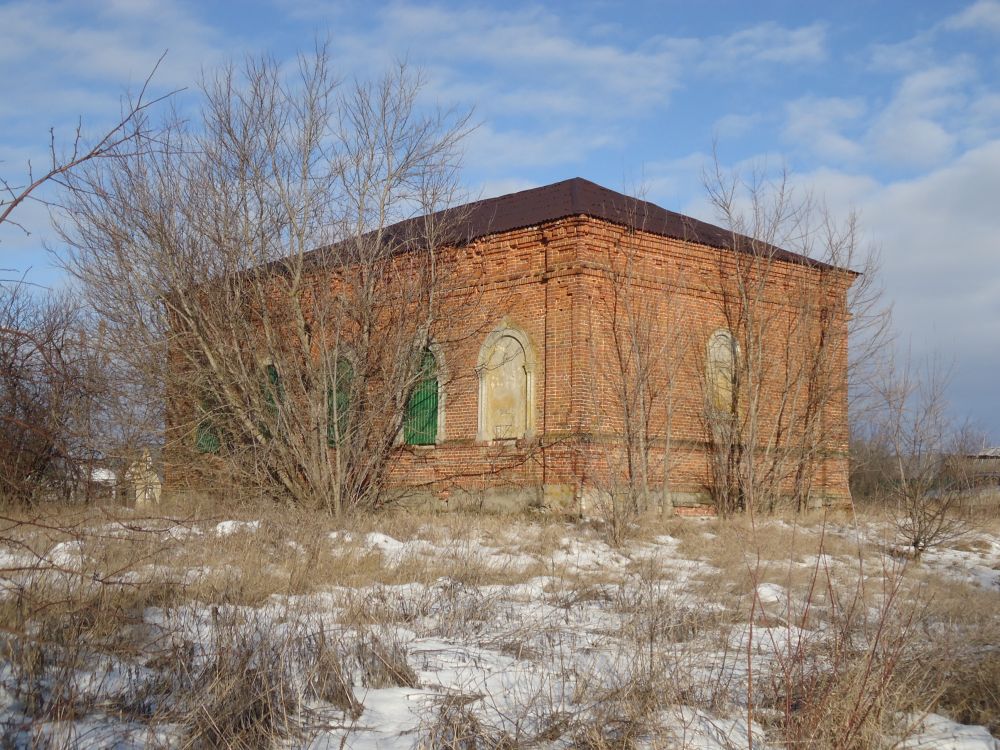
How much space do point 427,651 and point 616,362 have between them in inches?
393

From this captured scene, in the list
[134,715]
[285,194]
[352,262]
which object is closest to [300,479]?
[352,262]

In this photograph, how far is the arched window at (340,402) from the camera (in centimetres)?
1325

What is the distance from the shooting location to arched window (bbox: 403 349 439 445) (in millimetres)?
16078

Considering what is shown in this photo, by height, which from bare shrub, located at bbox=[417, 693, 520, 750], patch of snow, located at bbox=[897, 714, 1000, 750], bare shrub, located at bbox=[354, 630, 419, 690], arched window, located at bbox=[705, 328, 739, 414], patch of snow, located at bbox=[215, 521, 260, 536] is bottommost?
patch of snow, located at bbox=[897, 714, 1000, 750]

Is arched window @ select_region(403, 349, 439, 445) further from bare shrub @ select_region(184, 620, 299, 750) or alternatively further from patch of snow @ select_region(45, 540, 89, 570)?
bare shrub @ select_region(184, 620, 299, 750)

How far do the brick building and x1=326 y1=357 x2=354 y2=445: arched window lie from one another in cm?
185

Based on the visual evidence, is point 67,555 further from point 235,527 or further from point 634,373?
point 634,373

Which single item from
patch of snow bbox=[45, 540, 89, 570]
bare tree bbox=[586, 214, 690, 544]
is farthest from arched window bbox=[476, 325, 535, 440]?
patch of snow bbox=[45, 540, 89, 570]

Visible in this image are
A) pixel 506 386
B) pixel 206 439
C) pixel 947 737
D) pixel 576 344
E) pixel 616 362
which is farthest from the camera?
pixel 206 439

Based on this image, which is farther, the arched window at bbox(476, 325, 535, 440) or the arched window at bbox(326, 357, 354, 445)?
the arched window at bbox(476, 325, 535, 440)

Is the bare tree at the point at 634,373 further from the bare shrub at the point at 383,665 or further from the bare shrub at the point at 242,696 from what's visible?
the bare shrub at the point at 242,696

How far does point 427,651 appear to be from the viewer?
5.25 metres

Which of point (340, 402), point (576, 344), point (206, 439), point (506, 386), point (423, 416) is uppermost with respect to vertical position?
point (576, 344)

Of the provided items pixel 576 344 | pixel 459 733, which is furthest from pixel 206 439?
pixel 459 733
